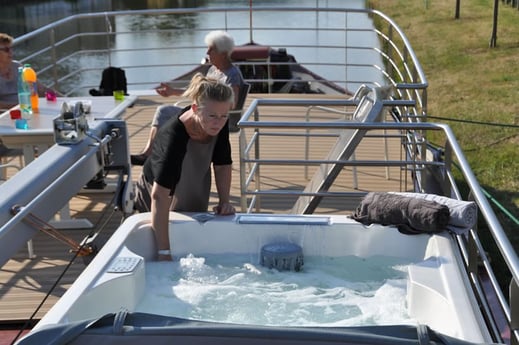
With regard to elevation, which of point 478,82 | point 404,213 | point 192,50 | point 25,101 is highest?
point 25,101

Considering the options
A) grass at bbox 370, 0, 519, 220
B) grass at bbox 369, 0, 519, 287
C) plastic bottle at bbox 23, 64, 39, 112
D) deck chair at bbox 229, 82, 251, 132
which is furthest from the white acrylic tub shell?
grass at bbox 370, 0, 519, 220

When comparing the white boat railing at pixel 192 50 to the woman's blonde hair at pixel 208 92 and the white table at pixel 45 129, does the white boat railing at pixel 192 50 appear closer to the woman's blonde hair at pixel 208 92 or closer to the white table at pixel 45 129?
the white table at pixel 45 129

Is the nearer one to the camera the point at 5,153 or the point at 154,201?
the point at 154,201

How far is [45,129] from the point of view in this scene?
4.04 metres

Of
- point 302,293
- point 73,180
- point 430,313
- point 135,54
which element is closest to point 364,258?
point 302,293

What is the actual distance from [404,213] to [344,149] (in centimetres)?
79

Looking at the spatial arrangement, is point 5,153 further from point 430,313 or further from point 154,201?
point 430,313

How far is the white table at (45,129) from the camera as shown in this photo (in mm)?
3990

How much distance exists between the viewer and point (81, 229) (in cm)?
435

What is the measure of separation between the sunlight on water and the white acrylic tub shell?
6 cm

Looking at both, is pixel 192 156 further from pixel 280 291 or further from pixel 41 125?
pixel 41 125

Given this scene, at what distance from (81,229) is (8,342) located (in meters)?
1.29

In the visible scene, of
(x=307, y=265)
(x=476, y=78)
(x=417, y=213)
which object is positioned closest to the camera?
(x=417, y=213)

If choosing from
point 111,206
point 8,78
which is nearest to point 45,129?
point 111,206
